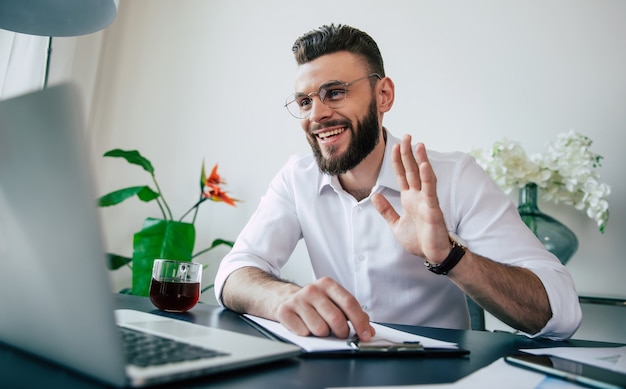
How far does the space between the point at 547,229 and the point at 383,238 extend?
72 centimetres

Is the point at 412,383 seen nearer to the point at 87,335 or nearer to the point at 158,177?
the point at 87,335

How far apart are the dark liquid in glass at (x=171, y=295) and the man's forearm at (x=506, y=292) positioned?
541 mm

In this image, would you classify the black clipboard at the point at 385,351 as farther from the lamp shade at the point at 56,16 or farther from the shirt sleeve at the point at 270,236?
the lamp shade at the point at 56,16

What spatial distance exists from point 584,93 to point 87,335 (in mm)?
2134

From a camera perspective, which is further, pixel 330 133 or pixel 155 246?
pixel 155 246

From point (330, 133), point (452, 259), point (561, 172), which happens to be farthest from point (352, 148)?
point (561, 172)

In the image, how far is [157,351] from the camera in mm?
494

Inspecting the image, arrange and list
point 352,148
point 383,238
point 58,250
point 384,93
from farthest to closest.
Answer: point 384,93, point 352,148, point 383,238, point 58,250

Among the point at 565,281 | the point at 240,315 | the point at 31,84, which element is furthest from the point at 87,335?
the point at 31,84

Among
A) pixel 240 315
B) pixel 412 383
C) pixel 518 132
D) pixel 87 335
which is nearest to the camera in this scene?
pixel 87 335

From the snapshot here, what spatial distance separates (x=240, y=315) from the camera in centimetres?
102

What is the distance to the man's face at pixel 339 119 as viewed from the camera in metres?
1.61

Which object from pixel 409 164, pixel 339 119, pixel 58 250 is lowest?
pixel 58 250

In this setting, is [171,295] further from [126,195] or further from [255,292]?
[126,195]
